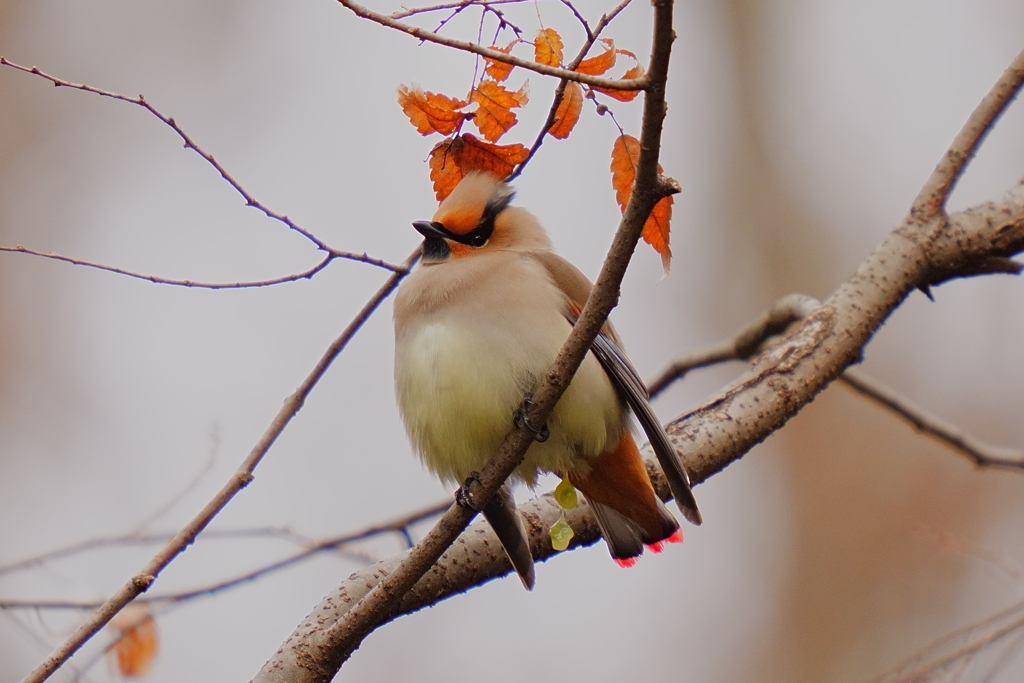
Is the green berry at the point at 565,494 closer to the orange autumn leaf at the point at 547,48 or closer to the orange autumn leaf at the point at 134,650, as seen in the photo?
the orange autumn leaf at the point at 547,48

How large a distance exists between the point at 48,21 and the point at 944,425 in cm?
809

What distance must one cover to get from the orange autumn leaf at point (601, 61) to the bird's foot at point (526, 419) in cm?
91

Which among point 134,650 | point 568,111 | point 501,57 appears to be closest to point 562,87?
point 568,111

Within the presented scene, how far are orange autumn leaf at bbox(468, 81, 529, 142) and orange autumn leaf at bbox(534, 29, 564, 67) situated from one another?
143mm

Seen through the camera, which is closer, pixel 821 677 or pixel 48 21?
pixel 821 677

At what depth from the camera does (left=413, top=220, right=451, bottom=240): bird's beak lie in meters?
3.54

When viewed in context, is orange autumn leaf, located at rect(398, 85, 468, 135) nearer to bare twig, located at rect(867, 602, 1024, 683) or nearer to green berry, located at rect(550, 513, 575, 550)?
green berry, located at rect(550, 513, 575, 550)

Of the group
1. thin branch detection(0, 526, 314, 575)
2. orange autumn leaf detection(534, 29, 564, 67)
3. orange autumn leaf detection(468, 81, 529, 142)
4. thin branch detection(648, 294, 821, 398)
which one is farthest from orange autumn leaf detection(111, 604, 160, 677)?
orange autumn leaf detection(534, 29, 564, 67)

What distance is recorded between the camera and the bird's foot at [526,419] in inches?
108

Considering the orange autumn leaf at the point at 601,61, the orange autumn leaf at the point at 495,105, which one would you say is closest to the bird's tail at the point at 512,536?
the orange autumn leaf at the point at 495,105

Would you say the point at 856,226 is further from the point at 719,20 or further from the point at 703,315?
the point at 719,20

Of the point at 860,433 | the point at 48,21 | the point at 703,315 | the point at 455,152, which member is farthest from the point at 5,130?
the point at 860,433

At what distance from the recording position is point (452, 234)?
11.9ft

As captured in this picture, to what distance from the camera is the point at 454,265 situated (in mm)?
3482
